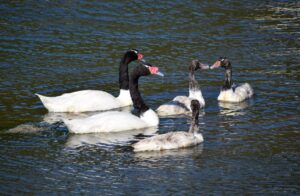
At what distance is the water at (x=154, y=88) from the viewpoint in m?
12.8

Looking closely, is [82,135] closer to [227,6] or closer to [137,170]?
[137,170]

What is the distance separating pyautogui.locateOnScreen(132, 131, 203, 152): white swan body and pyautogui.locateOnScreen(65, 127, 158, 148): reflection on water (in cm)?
74

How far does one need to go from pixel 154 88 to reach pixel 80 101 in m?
2.38

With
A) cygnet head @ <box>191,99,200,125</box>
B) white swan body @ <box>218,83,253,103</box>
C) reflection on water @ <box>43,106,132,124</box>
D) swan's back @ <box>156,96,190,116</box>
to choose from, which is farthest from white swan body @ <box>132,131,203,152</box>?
white swan body @ <box>218,83,253,103</box>

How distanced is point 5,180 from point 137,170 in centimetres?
212

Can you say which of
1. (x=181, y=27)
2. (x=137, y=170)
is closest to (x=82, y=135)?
(x=137, y=170)

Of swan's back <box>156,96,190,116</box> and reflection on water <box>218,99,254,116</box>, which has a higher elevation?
swan's back <box>156,96,190,116</box>

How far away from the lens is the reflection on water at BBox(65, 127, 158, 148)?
Answer: 49.0ft

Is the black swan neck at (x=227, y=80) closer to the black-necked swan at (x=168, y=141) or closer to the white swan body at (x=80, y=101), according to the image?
the white swan body at (x=80, y=101)

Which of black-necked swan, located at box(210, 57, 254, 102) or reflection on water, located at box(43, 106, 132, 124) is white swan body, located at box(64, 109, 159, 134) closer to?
reflection on water, located at box(43, 106, 132, 124)

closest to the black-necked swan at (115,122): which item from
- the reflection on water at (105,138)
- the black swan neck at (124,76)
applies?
the reflection on water at (105,138)

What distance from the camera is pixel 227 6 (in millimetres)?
27203

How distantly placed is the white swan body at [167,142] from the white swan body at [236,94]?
3820 millimetres

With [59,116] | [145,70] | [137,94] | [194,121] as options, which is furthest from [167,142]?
[59,116]
